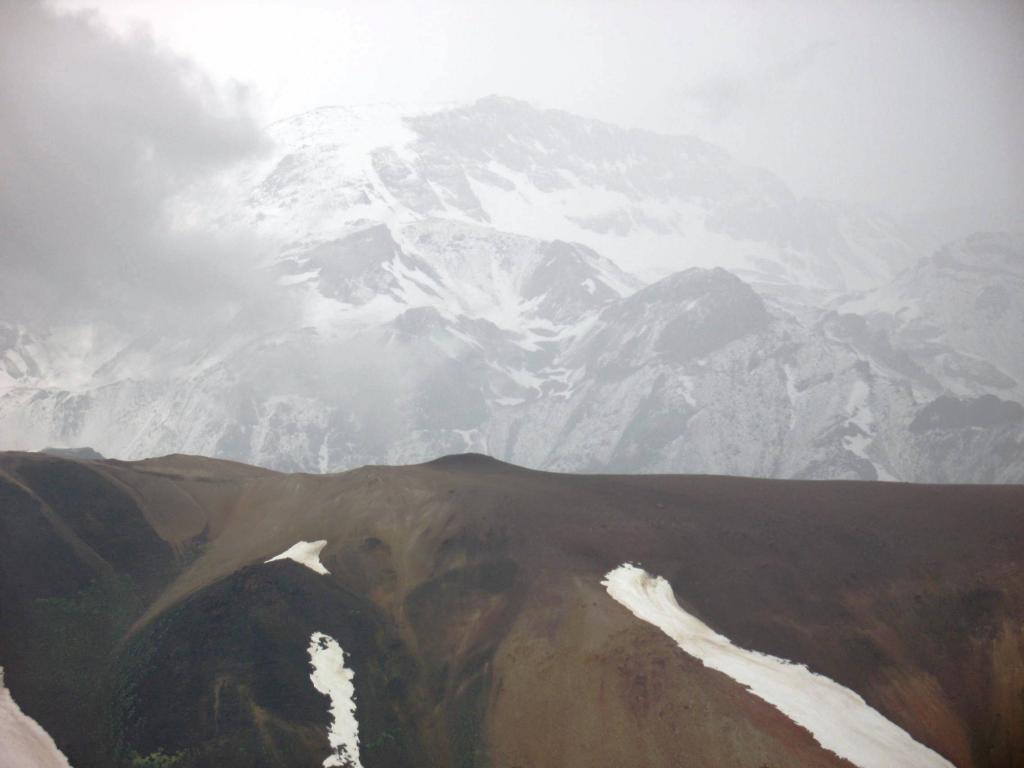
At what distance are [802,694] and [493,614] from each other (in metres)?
24.5

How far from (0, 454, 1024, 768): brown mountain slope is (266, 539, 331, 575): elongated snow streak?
3.79 feet

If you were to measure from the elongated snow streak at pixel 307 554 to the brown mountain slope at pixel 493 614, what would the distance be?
3.79 ft

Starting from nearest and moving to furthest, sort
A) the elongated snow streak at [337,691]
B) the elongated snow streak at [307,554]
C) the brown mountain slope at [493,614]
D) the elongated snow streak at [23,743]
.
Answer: the elongated snow streak at [23,743] < the brown mountain slope at [493,614] < the elongated snow streak at [337,691] < the elongated snow streak at [307,554]

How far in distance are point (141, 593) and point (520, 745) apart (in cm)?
3667

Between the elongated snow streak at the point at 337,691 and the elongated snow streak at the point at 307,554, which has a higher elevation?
the elongated snow streak at the point at 337,691

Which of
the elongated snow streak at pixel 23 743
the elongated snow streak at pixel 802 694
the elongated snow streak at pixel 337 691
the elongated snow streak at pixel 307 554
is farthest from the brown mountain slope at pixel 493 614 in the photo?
the elongated snow streak at pixel 802 694

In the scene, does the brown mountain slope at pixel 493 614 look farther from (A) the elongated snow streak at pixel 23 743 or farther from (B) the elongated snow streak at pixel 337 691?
(A) the elongated snow streak at pixel 23 743

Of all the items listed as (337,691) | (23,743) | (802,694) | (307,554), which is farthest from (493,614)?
(23,743)

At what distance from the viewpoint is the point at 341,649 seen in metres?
60.5

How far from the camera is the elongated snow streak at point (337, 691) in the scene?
50719 millimetres

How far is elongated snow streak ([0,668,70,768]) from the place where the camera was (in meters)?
45.0

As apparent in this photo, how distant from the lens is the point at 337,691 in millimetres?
56031

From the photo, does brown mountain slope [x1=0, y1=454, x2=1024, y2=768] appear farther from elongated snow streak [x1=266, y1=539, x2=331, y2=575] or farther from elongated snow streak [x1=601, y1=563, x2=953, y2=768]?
elongated snow streak [x1=601, y1=563, x2=953, y2=768]

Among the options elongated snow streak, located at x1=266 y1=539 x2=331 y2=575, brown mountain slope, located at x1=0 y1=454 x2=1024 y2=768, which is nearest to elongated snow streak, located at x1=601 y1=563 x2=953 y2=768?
brown mountain slope, located at x1=0 y1=454 x2=1024 y2=768
